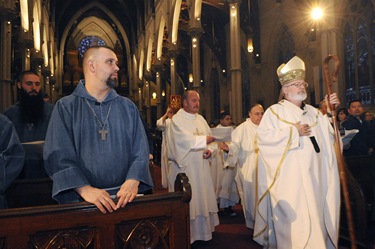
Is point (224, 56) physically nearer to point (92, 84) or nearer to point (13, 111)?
point (13, 111)

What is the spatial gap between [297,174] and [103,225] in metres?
2.14

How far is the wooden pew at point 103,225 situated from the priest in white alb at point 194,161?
90.0 inches

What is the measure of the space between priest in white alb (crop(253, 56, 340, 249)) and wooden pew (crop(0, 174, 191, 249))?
168cm

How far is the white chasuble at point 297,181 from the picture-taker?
3.12 meters

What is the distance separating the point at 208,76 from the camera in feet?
70.7

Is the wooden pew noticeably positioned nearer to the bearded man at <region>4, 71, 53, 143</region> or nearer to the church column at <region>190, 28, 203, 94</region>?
the bearded man at <region>4, 71, 53, 143</region>

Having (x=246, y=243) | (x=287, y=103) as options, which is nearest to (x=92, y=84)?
(x=287, y=103)

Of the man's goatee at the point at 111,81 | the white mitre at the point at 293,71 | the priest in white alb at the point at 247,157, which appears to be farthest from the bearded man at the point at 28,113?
the white mitre at the point at 293,71

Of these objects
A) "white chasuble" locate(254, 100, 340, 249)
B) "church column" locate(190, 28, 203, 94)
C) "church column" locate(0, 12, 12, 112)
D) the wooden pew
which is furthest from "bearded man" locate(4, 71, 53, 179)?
"church column" locate(190, 28, 203, 94)

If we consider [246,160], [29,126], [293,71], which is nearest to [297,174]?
[293,71]

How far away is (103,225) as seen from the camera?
1.71 meters

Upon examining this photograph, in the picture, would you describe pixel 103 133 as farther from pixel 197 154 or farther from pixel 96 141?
pixel 197 154

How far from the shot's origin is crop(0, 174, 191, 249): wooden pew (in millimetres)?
1553

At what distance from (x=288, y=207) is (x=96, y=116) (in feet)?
6.94
